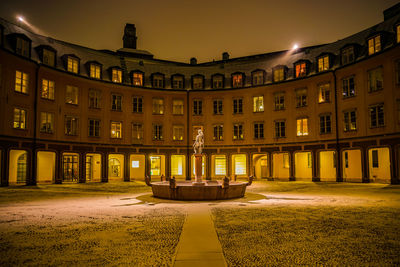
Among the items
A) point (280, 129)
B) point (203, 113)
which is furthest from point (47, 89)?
point (280, 129)

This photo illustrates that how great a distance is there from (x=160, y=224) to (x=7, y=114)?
22.9 m

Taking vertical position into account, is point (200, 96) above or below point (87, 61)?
below

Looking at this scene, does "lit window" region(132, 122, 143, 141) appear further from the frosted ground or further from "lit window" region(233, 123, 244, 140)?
the frosted ground

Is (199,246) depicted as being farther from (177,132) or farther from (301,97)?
(177,132)

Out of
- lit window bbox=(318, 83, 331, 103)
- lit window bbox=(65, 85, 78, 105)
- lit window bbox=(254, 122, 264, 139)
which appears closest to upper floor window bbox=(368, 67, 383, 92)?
lit window bbox=(318, 83, 331, 103)

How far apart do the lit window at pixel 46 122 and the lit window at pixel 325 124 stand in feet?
93.0

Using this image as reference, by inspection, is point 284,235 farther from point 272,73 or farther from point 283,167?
point 272,73

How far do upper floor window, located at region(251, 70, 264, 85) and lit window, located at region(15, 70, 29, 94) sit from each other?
82.4ft

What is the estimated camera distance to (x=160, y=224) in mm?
9094

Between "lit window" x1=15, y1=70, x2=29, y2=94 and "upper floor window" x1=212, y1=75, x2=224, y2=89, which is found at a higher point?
"upper floor window" x1=212, y1=75, x2=224, y2=89

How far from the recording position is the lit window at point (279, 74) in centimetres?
3559

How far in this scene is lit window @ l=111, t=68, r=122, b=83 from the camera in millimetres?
35369

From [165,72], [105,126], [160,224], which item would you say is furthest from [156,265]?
[165,72]

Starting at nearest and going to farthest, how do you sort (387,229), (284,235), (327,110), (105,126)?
(284,235), (387,229), (327,110), (105,126)
